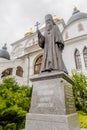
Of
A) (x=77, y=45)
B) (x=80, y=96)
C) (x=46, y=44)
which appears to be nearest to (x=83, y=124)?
(x=80, y=96)

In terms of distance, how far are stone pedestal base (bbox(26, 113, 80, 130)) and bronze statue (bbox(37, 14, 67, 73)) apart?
161 centimetres

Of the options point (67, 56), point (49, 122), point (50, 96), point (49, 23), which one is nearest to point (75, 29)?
point (67, 56)

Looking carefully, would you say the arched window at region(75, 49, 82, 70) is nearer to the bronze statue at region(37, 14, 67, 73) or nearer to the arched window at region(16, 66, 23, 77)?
the arched window at region(16, 66, 23, 77)

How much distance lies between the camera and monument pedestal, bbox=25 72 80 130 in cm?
361

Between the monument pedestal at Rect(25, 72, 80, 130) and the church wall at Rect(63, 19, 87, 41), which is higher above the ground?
the church wall at Rect(63, 19, 87, 41)

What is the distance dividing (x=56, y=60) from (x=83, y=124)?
482cm

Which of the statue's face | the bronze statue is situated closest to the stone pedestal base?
the bronze statue

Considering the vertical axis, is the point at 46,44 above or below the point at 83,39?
below

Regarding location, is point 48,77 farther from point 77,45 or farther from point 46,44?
point 77,45

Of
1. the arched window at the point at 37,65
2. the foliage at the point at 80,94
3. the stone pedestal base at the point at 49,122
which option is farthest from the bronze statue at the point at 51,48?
the arched window at the point at 37,65

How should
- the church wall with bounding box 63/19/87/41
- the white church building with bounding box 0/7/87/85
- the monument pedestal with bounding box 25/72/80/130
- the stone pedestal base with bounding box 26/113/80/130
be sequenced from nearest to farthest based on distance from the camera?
1. the stone pedestal base with bounding box 26/113/80/130
2. the monument pedestal with bounding box 25/72/80/130
3. the white church building with bounding box 0/7/87/85
4. the church wall with bounding box 63/19/87/41

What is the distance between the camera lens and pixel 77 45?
16188 millimetres

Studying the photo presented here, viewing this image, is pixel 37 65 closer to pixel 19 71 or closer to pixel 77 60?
pixel 19 71

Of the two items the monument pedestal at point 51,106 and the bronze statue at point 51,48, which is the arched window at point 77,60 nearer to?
the bronze statue at point 51,48
